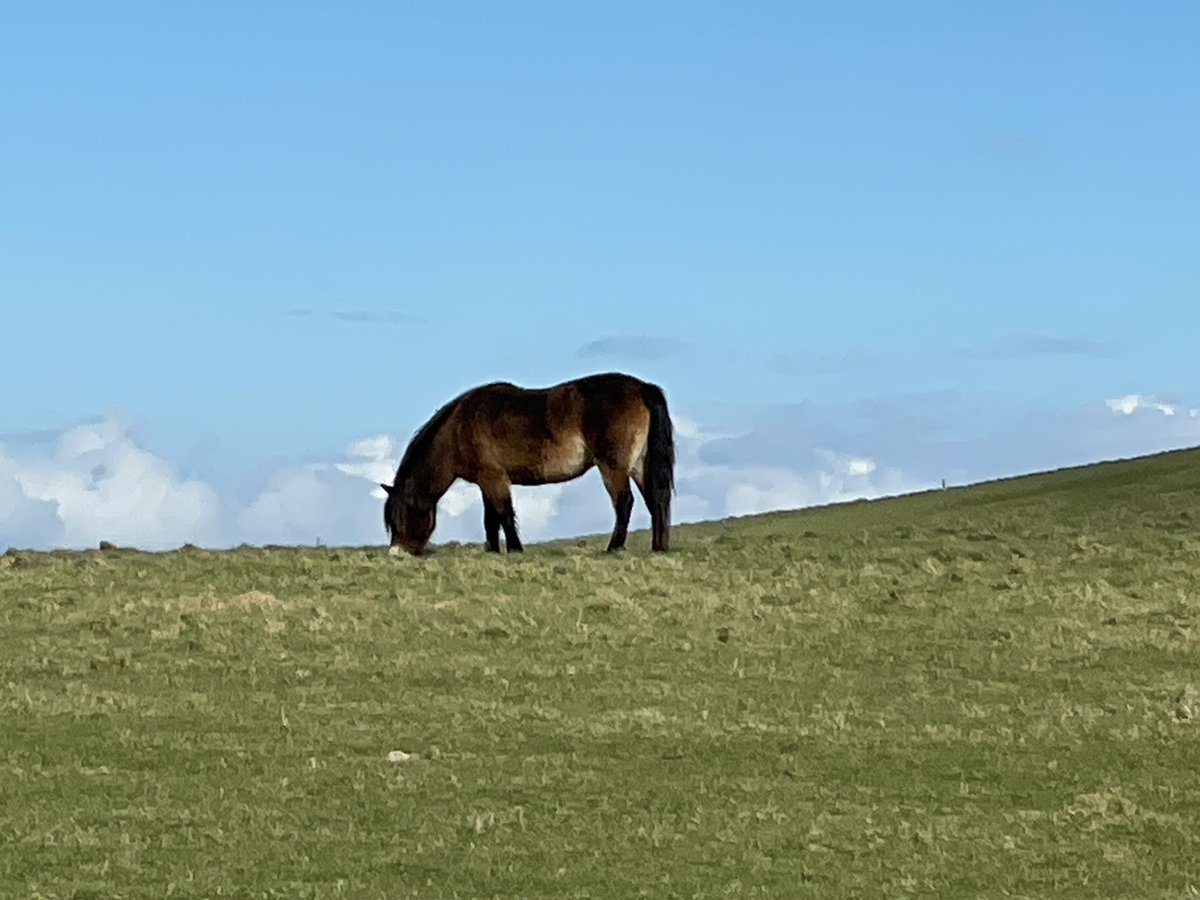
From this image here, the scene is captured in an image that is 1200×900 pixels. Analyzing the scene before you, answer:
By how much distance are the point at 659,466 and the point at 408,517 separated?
3919 mm

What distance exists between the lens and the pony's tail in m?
26.9

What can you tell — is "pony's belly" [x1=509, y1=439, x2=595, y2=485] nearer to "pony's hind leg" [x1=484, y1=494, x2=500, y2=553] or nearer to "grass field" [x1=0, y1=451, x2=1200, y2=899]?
"pony's hind leg" [x1=484, y1=494, x2=500, y2=553]

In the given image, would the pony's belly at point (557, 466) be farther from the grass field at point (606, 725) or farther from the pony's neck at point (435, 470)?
the grass field at point (606, 725)

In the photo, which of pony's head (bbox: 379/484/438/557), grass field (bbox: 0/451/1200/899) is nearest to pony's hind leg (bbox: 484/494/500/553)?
pony's head (bbox: 379/484/438/557)

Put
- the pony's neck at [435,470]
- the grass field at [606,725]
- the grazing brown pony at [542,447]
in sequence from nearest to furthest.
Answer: the grass field at [606,725] < the grazing brown pony at [542,447] < the pony's neck at [435,470]

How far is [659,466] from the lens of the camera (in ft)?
89.3

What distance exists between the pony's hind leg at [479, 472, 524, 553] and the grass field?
6.32ft

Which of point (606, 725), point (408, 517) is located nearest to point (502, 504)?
point (408, 517)

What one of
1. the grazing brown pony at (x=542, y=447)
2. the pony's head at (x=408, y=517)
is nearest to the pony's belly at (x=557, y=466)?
the grazing brown pony at (x=542, y=447)

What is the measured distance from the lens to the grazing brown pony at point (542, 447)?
26906 millimetres

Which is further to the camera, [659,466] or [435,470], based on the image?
[435,470]

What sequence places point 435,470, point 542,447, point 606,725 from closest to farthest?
point 606,725, point 542,447, point 435,470

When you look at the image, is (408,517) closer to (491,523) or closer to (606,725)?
(491,523)

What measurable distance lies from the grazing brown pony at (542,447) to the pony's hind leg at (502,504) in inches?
0.6
